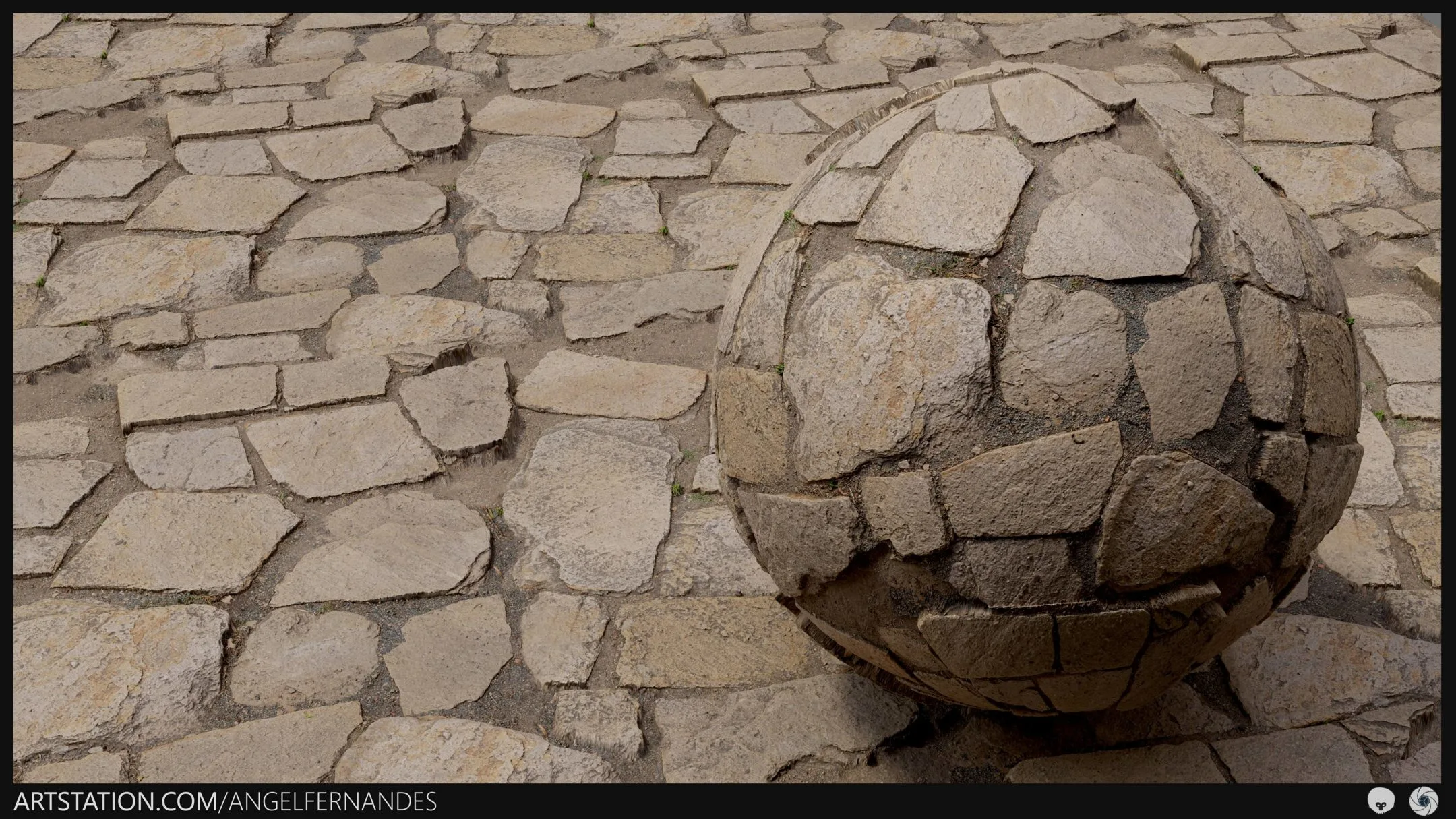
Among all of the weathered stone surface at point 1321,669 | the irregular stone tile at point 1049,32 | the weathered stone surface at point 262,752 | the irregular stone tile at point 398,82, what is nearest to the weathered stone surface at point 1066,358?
the weathered stone surface at point 1321,669

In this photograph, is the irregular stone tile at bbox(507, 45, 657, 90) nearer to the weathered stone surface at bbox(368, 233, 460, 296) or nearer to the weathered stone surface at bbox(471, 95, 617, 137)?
the weathered stone surface at bbox(471, 95, 617, 137)

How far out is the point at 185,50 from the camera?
7.63 metres

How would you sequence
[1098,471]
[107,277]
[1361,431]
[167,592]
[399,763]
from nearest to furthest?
[1098,471] < [399,763] < [167,592] < [1361,431] < [107,277]

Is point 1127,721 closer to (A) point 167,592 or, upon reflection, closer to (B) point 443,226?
(A) point 167,592

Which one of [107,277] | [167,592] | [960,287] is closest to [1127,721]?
[960,287]

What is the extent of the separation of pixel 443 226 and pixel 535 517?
82.3 inches

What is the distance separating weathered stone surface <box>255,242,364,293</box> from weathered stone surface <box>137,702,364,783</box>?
94.2 inches

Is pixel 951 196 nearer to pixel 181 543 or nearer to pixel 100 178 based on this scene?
pixel 181 543

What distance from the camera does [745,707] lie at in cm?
350

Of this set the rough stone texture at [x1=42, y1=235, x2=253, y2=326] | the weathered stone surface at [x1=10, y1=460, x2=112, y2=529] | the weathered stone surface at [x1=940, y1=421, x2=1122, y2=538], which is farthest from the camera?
the rough stone texture at [x1=42, y1=235, x2=253, y2=326]

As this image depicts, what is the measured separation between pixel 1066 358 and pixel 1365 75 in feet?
16.8

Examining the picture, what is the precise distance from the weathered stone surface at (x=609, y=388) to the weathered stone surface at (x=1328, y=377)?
230cm

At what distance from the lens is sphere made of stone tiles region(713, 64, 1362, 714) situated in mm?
2609

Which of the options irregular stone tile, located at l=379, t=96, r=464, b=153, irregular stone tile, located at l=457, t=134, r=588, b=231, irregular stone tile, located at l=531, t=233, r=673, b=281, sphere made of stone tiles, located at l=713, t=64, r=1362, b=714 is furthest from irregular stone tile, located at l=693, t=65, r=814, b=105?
sphere made of stone tiles, located at l=713, t=64, r=1362, b=714
